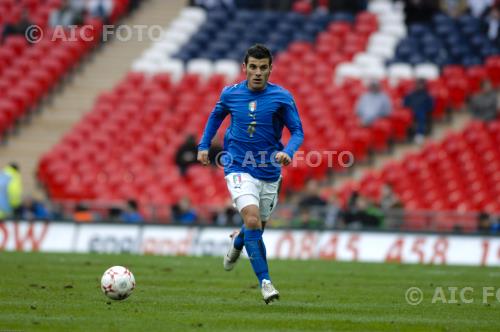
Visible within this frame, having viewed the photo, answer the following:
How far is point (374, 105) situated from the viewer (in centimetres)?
2825

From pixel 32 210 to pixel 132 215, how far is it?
260 centimetres

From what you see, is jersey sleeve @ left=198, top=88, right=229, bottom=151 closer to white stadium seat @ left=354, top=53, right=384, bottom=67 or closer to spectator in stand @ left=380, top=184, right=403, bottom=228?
spectator in stand @ left=380, top=184, right=403, bottom=228

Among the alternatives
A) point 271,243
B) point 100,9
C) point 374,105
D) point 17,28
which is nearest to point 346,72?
point 374,105

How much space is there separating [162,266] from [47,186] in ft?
37.9

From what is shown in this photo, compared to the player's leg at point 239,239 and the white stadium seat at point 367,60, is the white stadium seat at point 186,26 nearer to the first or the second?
the white stadium seat at point 367,60

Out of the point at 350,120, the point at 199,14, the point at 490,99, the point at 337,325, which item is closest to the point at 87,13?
the point at 199,14

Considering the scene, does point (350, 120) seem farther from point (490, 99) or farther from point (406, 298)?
point (406, 298)

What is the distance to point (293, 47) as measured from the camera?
105 ft

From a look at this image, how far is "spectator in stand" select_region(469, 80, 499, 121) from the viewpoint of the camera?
28781 millimetres

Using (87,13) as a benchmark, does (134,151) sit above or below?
below

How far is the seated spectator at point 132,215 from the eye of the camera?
2364 cm
